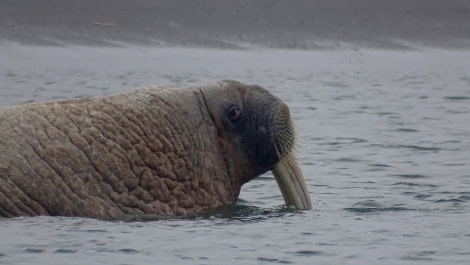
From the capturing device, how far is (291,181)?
9711 mm

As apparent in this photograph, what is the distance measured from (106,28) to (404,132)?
40.7 feet

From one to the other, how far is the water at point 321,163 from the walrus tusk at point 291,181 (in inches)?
3.8

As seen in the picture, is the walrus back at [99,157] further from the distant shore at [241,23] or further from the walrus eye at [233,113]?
the distant shore at [241,23]

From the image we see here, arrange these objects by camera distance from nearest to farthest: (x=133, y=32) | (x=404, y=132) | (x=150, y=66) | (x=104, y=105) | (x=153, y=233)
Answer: (x=153, y=233) < (x=104, y=105) < (x=404, y=132) < (x=150, y=66) < (x=133, y=32)

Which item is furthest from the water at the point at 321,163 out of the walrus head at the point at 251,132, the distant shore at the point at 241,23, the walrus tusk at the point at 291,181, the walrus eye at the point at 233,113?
the walrus eye at the point at 233,113

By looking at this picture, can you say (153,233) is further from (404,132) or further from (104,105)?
(404,132)

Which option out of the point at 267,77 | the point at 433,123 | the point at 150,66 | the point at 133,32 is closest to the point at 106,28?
the point at 133,32

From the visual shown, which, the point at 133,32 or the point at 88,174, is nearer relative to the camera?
the point at 88,174

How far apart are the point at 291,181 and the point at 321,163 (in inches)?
134

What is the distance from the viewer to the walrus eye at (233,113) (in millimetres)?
9539

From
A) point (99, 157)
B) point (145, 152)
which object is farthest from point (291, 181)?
point (99, 157)

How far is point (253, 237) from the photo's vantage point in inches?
340

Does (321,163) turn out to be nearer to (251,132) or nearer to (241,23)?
(251,132)

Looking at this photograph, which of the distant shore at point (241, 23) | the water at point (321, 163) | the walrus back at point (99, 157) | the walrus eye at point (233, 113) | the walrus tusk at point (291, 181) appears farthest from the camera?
the distant shore at point (241, 23)
